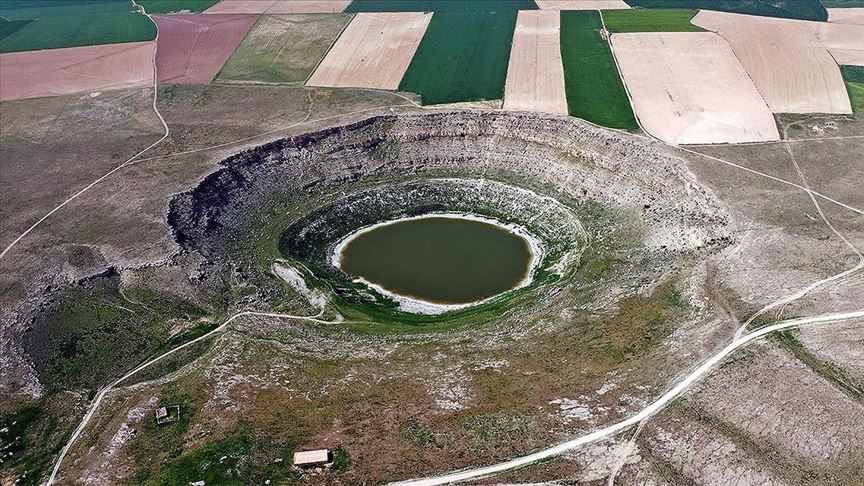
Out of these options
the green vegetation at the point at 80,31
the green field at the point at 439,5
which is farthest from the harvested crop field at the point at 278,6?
the green vegetation at the point at 80,31

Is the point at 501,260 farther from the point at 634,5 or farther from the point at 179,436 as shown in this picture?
the point at 634,5

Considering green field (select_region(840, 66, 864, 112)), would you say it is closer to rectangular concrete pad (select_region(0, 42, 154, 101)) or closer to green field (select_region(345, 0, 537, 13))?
green field (select_region(345, 0, 537, 13))

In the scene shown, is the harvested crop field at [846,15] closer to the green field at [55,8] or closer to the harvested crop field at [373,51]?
the harvested crop field at [373,51]

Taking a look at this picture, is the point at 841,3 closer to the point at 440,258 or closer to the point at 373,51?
the point at 373,51

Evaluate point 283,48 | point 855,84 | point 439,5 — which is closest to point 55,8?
point 283,48

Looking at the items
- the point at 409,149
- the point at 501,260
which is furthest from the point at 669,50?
the point at 501,260

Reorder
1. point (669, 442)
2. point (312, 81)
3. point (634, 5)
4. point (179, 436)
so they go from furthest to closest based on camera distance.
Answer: point (634, 5) → point (312, 81) → point (179, 436) → point (669, 442)

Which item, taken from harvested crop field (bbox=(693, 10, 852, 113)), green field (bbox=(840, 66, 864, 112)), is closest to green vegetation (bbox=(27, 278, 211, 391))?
harvested crop field (bbox=(693, 10, 852, 113))
